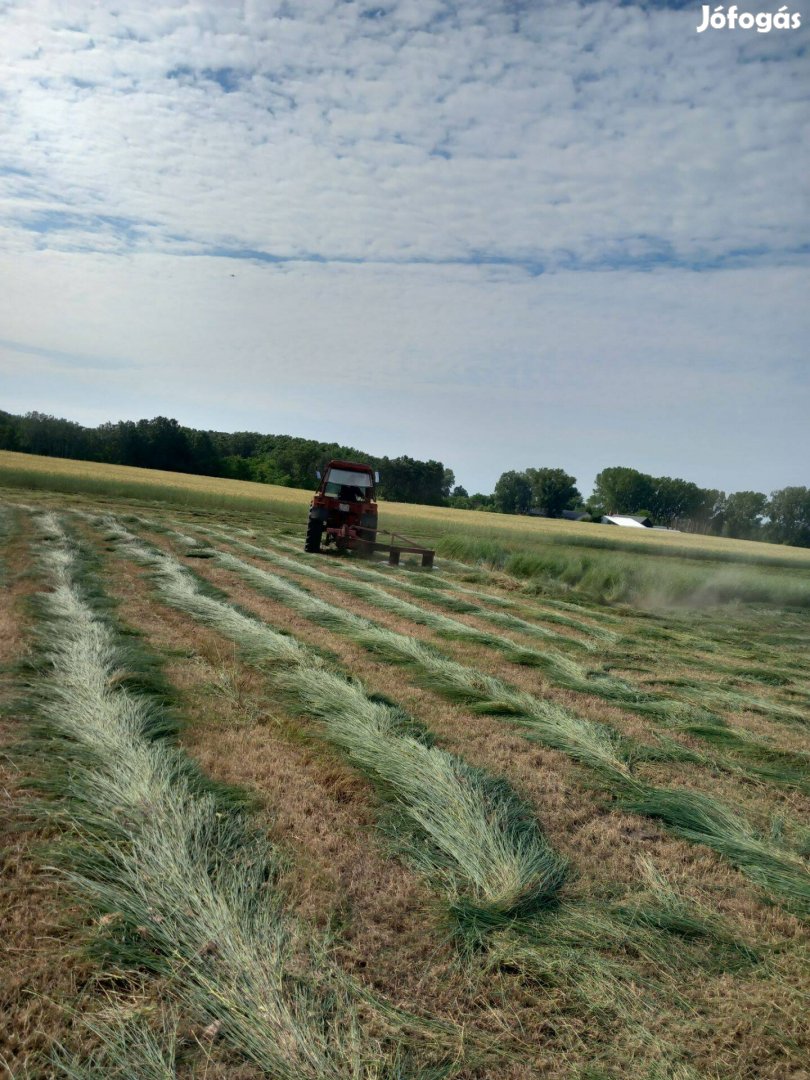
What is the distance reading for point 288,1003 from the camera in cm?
201

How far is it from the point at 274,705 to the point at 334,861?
6.43 feet

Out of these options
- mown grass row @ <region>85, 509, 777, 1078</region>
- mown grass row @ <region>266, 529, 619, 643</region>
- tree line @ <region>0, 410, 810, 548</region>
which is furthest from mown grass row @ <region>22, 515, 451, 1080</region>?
tree line @ <region>0, 410, 810, 548</region>

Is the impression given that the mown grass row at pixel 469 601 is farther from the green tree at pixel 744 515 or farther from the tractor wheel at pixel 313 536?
the green tree at pixel 744 515

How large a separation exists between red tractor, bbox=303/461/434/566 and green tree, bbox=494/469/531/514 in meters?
60.4

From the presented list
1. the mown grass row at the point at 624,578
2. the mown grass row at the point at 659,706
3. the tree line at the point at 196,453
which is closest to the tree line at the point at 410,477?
the tree line at the point at 196,453

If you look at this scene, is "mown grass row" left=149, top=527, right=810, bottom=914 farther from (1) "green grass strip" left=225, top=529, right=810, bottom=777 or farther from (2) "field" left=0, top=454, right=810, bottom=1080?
(1) "green grass strip" left=225, top=529, right=810, bottom=777

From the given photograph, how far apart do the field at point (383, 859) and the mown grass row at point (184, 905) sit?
1 cm

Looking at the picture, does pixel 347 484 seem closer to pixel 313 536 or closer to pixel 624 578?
pixel 313 536

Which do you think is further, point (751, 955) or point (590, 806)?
point (590, 806)

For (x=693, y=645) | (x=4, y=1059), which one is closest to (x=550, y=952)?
(x=4, y=1059)

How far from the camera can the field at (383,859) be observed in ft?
6.47

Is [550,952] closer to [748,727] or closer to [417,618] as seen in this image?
[748,727]

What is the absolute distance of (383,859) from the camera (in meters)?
2.85

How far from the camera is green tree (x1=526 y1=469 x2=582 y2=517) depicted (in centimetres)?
7456
